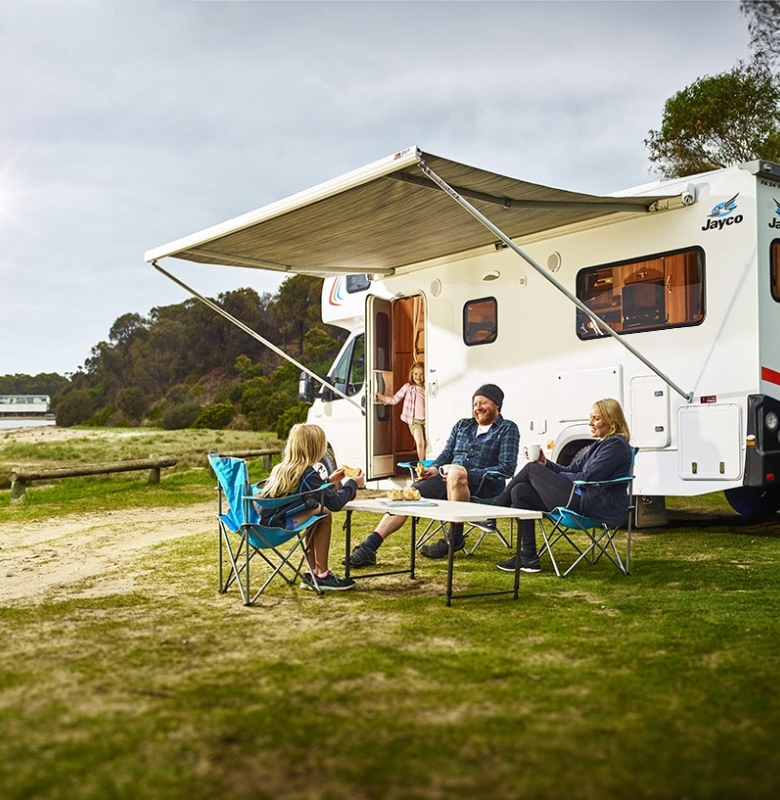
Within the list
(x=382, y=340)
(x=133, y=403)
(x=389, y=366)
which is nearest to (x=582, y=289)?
(x=382, y=340)

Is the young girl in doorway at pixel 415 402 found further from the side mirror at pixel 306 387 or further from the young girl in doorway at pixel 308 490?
the young girl in doorway at pixel 308 490

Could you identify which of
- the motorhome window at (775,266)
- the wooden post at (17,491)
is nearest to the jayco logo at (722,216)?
the motorhome window at (775,266)

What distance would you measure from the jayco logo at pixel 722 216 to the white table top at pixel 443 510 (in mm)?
2440

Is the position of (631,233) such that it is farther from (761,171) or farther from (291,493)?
(291,493)

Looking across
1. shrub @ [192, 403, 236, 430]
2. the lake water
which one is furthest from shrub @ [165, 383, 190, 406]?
the lake water

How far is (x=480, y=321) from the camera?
23.2 ft

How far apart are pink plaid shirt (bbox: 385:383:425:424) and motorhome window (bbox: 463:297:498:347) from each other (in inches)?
32.3

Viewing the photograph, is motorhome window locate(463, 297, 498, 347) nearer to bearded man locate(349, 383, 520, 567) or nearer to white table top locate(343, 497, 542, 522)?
bearded man locate(349, 383, 520, 567)

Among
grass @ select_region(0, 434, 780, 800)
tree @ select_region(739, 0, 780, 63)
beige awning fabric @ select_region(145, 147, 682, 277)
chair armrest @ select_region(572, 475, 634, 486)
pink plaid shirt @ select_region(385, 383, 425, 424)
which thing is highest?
tree @ select_region(739, 0, 780, 63)

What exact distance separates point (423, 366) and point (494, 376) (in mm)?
1371

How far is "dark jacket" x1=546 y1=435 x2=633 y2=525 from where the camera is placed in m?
4.68

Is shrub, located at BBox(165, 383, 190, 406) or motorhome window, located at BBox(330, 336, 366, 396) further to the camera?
shrub, located at BBox(165, 383, 190, 406)

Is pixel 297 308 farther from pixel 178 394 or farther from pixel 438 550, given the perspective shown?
pixel 438 550

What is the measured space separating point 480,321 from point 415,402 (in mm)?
1083
